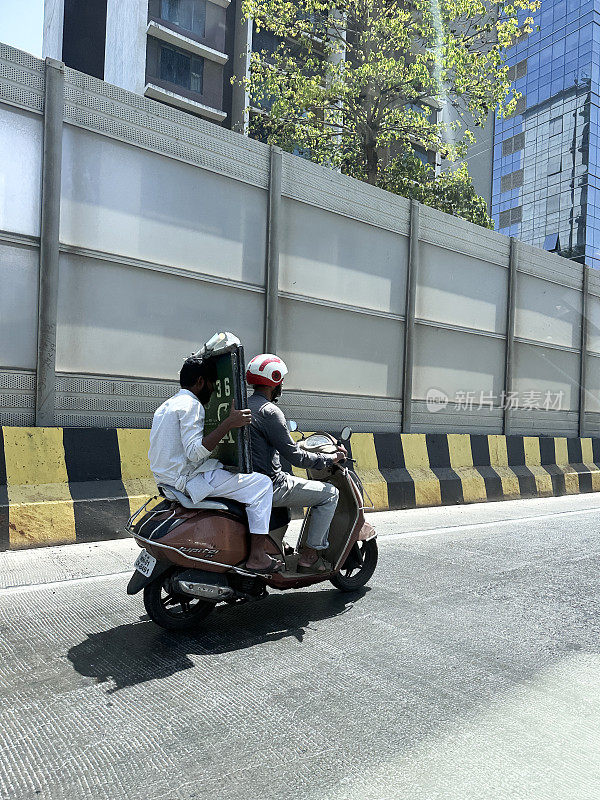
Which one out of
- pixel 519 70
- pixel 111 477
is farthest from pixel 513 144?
pixel 111 477

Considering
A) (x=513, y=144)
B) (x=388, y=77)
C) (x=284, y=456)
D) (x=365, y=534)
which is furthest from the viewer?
(x=513, y=144)

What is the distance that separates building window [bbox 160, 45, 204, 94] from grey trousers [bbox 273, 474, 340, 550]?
35.6m

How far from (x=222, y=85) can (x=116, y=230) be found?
3346 cm

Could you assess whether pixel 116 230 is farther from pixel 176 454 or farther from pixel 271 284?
pixel 176 454

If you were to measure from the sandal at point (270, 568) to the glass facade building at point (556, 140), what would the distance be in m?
65.6

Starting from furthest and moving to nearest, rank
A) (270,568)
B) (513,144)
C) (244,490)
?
1. (513,144)
2. (270,568)
3. (244,490)

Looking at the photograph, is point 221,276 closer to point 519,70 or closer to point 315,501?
point 315,501

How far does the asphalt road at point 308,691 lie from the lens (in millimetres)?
2494

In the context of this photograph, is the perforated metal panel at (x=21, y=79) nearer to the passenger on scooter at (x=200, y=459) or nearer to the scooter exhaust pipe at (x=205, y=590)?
the passenger on scooter at (x=200, y=459)

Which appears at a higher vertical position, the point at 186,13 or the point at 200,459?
the point at 186,13

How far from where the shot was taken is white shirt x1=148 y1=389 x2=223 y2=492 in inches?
154

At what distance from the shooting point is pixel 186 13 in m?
35.2

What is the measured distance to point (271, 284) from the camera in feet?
28.1

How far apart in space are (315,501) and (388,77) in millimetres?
11306
